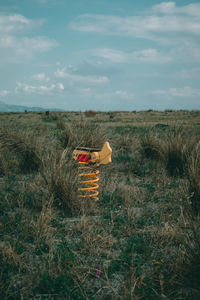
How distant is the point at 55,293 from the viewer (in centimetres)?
223

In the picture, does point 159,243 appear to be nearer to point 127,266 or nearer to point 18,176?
point 127,266

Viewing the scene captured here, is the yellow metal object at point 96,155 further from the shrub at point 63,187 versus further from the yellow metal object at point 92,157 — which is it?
the shrub at point 63,187

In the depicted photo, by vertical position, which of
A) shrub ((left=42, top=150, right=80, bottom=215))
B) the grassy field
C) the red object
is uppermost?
the red object

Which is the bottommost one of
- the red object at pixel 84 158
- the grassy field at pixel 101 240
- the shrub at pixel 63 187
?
the grassy field at pixel 101 240

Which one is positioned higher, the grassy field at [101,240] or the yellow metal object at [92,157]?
the yellow metal object at [92,157]

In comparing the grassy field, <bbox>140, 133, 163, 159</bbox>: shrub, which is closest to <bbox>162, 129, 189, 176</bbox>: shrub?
the grassy field

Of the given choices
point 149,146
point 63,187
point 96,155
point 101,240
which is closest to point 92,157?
point 96,155

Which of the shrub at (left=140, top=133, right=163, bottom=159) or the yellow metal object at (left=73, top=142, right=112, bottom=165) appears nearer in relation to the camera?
the yellow metal object at (left=73, top=142, right=112, bottom=165)

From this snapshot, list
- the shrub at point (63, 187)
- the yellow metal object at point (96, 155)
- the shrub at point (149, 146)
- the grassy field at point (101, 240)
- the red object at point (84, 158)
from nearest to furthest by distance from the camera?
the grassy field at point (101, 240), the shrub at point (63, 187), the yellow metal object at point (96, 155), the red object at point (84, 158), the shrub at point (149, 146)

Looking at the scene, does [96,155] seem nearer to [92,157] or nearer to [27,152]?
[92,157]

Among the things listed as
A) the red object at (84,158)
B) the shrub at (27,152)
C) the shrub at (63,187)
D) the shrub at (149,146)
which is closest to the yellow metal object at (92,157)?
the red object at (84,158)

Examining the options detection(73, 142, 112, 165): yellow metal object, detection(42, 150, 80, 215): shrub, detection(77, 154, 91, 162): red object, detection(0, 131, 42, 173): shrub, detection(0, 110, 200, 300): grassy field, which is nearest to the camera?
detection(0, 110, 200, 300): grassy field

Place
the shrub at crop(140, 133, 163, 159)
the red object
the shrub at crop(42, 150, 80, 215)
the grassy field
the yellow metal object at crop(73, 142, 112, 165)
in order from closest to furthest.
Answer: the grassy field
the shrub at crop(42, 150, 80, 215)
the yellow metal object at crop(73, 142, 112, 165)
the red object
the shrub at crop(140, 133, 163, 159)

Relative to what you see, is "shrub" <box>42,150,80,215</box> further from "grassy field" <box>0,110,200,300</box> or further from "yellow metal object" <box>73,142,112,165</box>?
"yellow metal object" <box>73,142,112,165</box>
